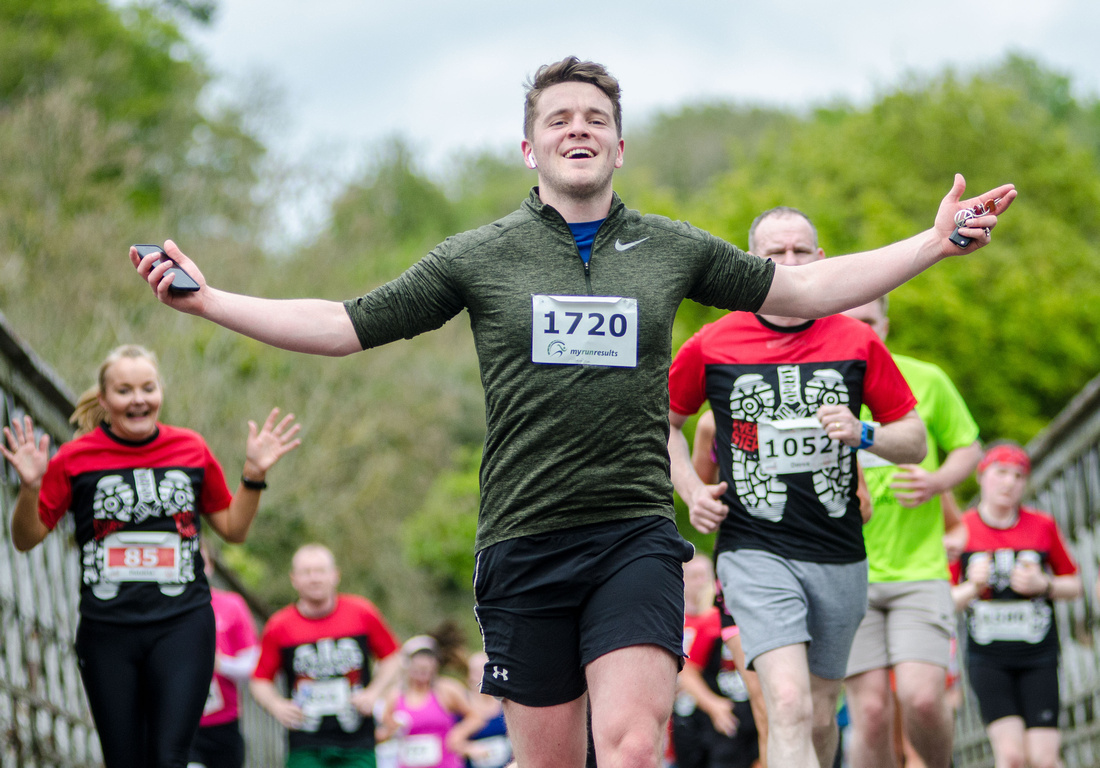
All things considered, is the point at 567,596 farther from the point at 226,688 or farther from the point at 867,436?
the point at 226,688

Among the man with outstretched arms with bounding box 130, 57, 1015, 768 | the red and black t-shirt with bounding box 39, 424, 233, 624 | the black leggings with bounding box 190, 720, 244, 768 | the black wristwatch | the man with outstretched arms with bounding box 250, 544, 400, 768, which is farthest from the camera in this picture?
the man with outstretched arms with bounding box 250, 544, 400, 768

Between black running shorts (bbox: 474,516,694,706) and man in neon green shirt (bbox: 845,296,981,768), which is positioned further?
man in neon green shirt (bbox: 845,296,981,768)

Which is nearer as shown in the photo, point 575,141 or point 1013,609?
point 575,141

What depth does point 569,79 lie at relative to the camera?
3928 millimetres

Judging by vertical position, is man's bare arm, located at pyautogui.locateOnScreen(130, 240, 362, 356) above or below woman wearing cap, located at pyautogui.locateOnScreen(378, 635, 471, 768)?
above

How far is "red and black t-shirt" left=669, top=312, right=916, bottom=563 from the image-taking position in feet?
16.6

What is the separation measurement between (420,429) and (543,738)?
2742 centimetres

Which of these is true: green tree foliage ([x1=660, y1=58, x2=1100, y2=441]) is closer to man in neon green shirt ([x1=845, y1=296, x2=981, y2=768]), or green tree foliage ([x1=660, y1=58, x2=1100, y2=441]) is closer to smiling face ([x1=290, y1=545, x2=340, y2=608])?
smiling face ([x1=290, y1=545, x2=340, y2=608])

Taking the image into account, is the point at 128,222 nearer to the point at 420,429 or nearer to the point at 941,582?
the point at 420,429

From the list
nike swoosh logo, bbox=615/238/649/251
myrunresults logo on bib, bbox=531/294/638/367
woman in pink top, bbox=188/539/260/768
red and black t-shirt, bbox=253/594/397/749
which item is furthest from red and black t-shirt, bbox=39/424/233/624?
red and black t-shirt, bbox=253/594/397/749

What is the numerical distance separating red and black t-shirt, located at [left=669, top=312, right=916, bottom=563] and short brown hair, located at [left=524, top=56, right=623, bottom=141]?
1.55 metres

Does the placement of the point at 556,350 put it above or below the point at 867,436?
above

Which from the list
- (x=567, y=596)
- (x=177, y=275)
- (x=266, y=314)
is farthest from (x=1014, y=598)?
(x=177, y=275)

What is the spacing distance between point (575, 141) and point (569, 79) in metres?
0.22
